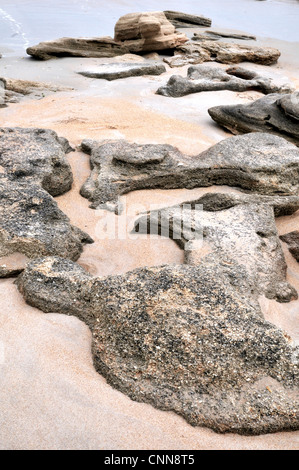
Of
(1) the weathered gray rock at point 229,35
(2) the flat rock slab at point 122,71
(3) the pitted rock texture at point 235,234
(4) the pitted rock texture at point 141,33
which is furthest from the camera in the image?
(1) the weathered gray rock at point 229,35

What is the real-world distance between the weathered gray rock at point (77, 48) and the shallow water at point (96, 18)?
3.40ft

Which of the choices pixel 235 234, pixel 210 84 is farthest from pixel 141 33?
pixel 235 234

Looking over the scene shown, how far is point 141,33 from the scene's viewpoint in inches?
372

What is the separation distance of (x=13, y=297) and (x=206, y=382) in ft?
3.46

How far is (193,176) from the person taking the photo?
12.4ft

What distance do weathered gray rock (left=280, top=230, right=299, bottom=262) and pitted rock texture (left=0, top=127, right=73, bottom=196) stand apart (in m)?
1.75

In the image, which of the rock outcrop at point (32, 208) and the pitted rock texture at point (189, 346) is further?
the rock outcrop at point (32, 208)

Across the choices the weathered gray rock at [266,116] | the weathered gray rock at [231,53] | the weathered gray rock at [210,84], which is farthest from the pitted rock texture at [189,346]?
the weathered gray rock at [231,53]

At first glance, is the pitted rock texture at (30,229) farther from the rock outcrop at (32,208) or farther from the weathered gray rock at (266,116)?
the weathered gray rock at (266,116)

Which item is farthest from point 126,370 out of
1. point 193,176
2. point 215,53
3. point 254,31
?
point 254,31

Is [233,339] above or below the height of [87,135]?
above

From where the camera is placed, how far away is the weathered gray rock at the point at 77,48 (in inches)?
340

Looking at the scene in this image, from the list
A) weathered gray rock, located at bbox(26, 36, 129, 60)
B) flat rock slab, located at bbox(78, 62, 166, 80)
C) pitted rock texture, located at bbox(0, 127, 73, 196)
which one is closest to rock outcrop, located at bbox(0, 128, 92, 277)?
pitted rock texture, located at bbox(0, 127, 73, 196)

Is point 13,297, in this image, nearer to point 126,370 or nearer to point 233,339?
point 126,370
